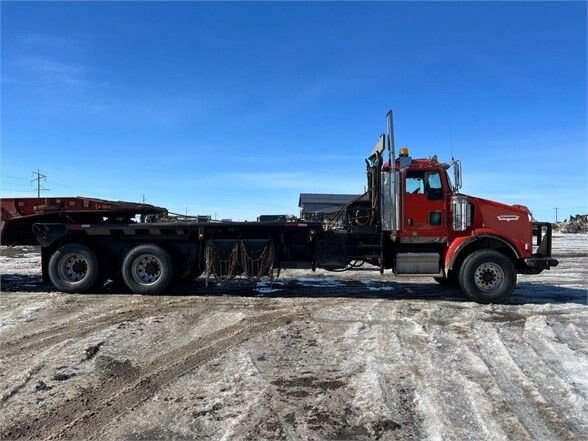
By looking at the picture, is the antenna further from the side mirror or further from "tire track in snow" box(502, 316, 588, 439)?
"tire track in snow" box(502, 316, 588, 439)

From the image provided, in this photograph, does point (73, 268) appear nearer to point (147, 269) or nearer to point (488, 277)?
point (147, 269)

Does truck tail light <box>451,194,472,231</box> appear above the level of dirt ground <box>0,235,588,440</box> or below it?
above

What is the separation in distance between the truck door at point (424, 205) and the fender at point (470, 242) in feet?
1.29

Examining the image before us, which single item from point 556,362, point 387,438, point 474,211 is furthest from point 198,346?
point 474,211

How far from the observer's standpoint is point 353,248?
10.8m

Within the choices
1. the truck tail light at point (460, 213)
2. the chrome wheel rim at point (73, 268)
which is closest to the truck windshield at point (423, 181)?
the truck tail light at point (460, 213)

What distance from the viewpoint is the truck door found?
10492mm

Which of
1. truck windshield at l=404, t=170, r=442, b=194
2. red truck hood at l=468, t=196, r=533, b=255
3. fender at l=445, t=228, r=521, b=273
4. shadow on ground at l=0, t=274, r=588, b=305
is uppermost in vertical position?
truck windshield at l=404, t=170, r=442, b=194

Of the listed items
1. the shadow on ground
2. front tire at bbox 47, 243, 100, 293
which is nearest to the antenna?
the shadow on ground

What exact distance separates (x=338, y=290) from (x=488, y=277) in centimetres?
335

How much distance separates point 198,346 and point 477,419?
3.60 metres

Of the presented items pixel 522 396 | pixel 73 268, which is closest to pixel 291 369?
pixel 522 396

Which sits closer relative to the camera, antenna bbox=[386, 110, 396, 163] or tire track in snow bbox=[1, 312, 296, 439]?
tire track in snow bbox=[1, 312, 296, 439]

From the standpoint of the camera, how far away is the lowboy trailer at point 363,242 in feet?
33.6
